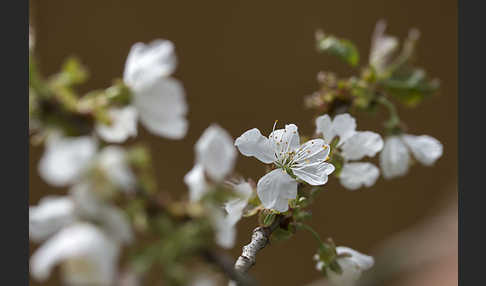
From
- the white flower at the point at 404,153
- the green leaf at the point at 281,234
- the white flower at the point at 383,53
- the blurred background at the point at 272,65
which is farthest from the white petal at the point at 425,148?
the blurred background at the point at 272,65

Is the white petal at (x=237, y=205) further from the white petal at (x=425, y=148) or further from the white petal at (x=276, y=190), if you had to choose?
the white petal at (x=425, y=148)

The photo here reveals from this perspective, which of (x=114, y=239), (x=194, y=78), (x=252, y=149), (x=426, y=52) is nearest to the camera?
(x=114, y=239)

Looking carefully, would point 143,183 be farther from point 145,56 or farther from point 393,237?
point 393,237

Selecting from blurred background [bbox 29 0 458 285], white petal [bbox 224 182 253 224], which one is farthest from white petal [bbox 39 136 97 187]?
blurred background [bbox 29 0 458 285]

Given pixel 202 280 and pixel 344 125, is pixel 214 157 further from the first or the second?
pixel 344 125

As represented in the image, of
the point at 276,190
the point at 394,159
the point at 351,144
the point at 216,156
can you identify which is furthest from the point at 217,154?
the point at 394,159

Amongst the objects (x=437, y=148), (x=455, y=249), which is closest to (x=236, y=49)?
(x=455, y=249)

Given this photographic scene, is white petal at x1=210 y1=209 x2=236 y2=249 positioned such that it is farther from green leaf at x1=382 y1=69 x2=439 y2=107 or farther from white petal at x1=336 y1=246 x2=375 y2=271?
green leaf at x1=382 y1=69 x2=439 y2=107
